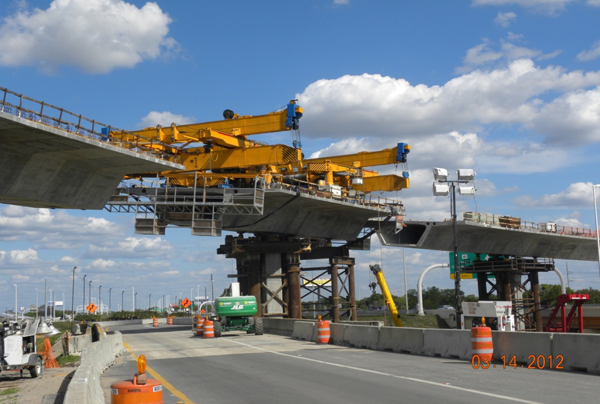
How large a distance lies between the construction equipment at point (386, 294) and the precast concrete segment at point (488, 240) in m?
6.31

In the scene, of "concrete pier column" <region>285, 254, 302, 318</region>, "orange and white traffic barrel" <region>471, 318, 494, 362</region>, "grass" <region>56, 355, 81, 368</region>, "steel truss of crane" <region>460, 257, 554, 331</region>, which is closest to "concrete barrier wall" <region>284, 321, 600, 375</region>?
"orange and white traffic barrel" <region>471, 318, 494, 362</region>

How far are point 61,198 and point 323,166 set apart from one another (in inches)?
899

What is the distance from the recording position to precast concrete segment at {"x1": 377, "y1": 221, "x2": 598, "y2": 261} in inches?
2322

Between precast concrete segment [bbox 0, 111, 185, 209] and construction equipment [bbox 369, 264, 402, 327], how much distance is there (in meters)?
21.9

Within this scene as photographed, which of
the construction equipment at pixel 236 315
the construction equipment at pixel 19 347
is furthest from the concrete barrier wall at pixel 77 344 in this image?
the construction equipment at pixel 19 347

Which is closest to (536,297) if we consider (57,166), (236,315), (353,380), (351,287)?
(351,287)

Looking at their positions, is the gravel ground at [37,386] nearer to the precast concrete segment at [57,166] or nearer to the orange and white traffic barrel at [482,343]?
the orange and white traffic barrel at [482,343]

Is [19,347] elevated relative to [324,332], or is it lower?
elevated

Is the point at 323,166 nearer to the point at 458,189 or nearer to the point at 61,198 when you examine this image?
the point at 458,189

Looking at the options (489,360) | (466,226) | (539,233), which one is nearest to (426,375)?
(489,360)

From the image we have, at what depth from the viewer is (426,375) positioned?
47.4ft

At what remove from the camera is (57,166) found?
100 ft
